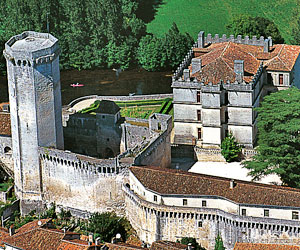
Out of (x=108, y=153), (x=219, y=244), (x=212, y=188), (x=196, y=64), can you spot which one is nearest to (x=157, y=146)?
(x=108, y=153)

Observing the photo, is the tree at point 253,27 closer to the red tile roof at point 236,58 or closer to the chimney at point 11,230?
the red tile roof at point 236,58

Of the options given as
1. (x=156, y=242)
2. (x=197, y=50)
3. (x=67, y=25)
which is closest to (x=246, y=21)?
(x=197, y=50)

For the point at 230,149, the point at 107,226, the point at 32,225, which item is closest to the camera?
the point at 32,225

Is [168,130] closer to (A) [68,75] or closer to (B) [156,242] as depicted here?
(B) [156,242]

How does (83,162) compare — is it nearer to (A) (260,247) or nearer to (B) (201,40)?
(A) (260,247)

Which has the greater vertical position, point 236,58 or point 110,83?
point 236,58

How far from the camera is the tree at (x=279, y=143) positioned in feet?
329

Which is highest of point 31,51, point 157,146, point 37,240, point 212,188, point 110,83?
point 31,51

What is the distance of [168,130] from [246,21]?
3595cm

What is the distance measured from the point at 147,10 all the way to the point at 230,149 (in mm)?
51650

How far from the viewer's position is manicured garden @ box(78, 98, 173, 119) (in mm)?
124375

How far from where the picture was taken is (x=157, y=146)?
10512 cm

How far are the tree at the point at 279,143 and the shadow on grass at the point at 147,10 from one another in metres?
52.8

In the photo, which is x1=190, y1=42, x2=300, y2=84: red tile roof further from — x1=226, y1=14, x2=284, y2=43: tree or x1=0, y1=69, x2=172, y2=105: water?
x1=0, y1=69, x2=172, y2=105: water
